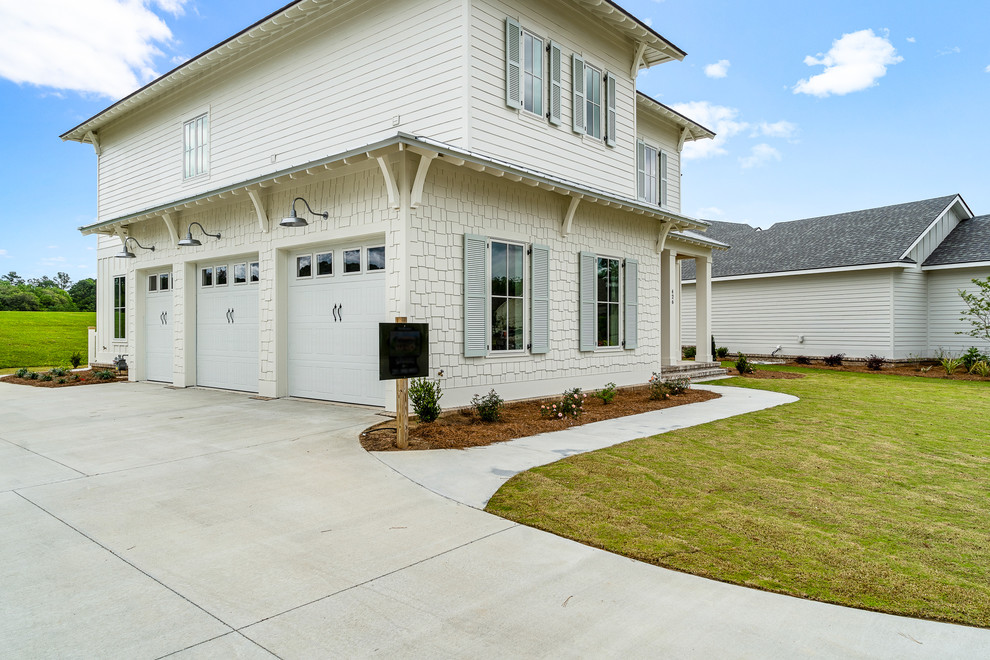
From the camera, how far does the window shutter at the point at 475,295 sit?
26.7ft

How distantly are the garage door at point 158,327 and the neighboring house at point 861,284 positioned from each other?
781 inches

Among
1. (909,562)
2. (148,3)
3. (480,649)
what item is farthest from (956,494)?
(148,3)

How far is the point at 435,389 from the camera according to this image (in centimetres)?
747

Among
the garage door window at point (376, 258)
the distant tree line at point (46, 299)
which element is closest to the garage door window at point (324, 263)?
the garage door window at point (376, 258)

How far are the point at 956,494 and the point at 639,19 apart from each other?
377 inches

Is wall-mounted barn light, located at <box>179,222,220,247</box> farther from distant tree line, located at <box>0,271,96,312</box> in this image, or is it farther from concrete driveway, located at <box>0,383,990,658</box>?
distant tree line, located at <box>0,271,96,312</box>

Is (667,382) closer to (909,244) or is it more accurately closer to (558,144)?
(558,144)

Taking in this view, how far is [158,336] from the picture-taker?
1314cm

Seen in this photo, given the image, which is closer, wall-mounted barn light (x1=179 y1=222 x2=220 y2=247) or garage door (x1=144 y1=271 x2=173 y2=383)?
wall-mounted barn light (x1=179 y1=222 x2=220 y2=247)

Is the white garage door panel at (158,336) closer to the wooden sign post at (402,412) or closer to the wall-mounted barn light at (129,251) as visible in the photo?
the wall-mounted barn light at (129,251)

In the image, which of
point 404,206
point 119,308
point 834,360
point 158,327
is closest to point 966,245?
point 834,360

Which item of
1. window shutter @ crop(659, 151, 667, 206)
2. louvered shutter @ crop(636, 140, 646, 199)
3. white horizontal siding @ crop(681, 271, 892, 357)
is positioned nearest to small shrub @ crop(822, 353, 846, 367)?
white horizontal siding @ crop(681, 271, 892, 357)

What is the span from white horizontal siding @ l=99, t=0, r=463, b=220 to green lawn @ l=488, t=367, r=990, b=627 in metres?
5.72

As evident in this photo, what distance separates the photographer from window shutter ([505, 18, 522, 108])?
868 cm
